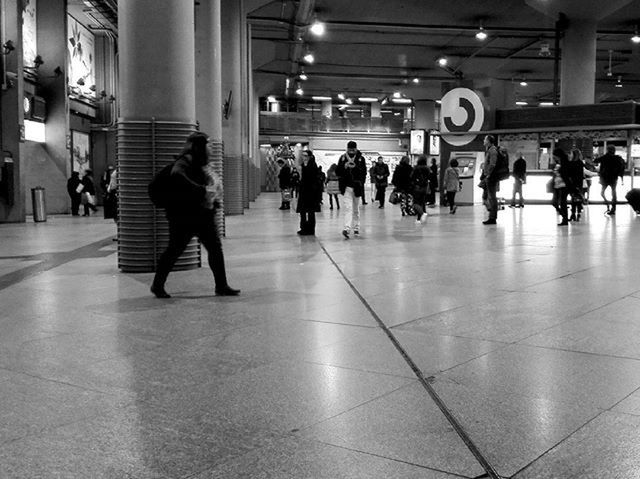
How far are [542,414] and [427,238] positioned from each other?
10.3 metres

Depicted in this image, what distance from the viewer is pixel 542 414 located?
12.3ft

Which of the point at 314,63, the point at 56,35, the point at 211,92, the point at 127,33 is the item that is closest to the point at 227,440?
the point at 127,33

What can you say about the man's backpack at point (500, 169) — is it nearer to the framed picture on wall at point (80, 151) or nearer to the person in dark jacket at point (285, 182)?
the person in dark jacket at point (285, 182)

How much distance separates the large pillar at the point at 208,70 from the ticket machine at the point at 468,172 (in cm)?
1465

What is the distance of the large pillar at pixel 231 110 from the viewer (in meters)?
22.5

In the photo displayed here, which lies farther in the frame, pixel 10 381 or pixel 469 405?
pixel 10 381

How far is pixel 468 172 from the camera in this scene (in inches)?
1109

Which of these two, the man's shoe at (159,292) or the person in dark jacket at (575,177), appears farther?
the person in dark jacket at (575,177)

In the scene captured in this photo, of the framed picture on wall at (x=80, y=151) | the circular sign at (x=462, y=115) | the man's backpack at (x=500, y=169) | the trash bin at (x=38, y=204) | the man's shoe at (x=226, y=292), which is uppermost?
the circular sign at (x=462, y=115)

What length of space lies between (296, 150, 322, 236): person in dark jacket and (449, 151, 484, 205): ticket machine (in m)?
14.3

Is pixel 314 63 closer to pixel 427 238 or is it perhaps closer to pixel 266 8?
pixel 266 8

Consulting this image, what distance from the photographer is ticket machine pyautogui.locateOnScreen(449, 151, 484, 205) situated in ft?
91.8

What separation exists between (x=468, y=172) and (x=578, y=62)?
598cm

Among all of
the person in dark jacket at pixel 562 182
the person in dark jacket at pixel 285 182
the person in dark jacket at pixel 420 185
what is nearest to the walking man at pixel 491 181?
the person in dark jacket at pixel 562 182
